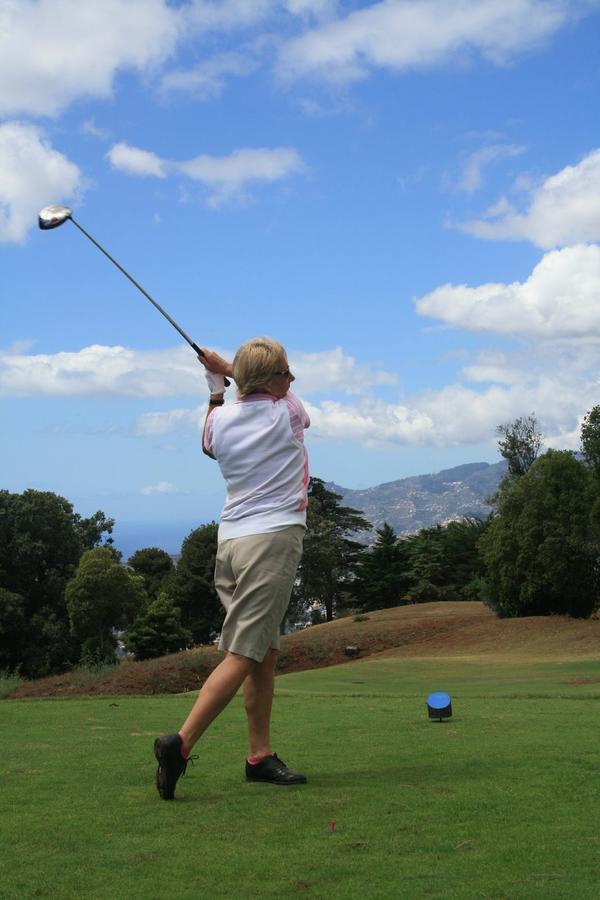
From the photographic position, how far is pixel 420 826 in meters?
4.11

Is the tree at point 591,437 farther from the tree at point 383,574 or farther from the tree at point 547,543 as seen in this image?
the tree at point 383,574

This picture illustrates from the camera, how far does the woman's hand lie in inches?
236

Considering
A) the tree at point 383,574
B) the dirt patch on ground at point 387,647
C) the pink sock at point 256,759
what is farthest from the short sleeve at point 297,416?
the tree at point 383,574

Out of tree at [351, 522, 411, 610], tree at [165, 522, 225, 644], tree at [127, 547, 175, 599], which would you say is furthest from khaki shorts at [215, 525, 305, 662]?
tree at [351, 522, 411, 610]

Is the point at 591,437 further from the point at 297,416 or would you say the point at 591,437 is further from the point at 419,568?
the point at 297,416

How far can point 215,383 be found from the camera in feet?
19.9

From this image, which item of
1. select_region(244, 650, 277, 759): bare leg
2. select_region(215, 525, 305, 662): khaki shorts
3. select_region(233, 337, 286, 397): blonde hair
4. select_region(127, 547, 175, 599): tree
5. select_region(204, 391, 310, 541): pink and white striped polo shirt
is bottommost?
select_region(244, 650, 277, 759): bare leg

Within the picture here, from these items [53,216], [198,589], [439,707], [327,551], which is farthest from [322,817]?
[327,551]

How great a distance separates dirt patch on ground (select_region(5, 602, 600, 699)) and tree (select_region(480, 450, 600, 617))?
1832 mm

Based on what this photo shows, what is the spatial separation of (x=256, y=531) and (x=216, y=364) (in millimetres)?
1204

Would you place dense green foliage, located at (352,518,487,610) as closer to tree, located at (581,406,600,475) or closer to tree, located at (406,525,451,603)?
tree, located at (406,525,451,603)

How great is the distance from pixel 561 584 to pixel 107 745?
36.7 meters

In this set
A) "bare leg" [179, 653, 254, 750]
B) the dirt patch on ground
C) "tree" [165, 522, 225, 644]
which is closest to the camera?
"bare leg" [179, 653, 254, 750]

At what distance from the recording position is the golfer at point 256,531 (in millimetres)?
5309
